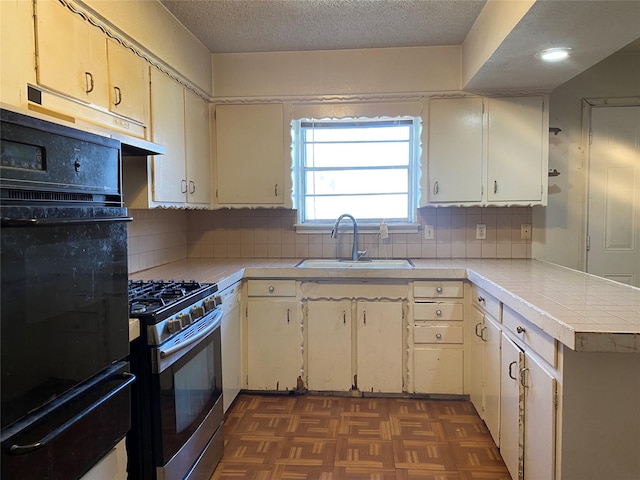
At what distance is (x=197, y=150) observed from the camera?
2.89m

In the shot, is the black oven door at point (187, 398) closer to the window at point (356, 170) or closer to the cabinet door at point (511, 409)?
the cabinet door at point (511, 409)

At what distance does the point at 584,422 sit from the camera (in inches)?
54.4

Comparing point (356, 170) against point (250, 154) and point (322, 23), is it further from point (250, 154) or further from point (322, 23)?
point (322, 23)

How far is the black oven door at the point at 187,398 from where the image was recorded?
1.58m

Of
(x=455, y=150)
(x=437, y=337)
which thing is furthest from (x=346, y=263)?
(x=455, y=150)

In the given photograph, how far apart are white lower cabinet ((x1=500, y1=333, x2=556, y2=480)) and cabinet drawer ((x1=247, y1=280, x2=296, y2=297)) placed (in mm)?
1354

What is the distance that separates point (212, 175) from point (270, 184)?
44cm

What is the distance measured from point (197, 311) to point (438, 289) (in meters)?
1.55

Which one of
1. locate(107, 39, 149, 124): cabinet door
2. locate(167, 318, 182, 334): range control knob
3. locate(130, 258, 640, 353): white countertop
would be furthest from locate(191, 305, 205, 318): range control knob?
locate(107, 39, 149, 124): cabinet door

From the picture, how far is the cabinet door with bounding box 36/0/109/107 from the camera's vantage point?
1430 mm

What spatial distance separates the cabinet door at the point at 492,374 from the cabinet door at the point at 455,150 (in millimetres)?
1036

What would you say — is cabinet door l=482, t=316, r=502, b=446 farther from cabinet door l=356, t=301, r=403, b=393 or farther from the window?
the window

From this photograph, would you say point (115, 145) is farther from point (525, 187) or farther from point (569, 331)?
point (525, 187)

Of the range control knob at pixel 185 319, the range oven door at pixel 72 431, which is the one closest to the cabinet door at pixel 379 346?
the range control knob at pixel 185 319
